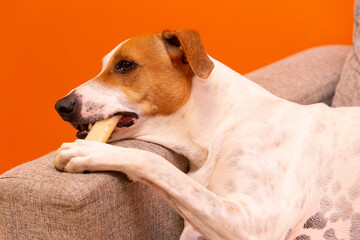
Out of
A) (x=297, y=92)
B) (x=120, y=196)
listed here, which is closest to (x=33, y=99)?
(x=297, y=92)

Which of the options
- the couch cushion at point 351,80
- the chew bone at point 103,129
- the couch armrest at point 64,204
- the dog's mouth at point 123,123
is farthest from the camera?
the couch cushion at point 351,80

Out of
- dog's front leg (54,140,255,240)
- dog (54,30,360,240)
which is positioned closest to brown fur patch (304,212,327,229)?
dog (54,30,360,240)

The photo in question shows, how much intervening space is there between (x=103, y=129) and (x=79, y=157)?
0.23 metres

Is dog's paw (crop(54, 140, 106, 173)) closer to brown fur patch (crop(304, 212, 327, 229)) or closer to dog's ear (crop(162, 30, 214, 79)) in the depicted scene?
dog's ear (crop(162, 30, 214, 79))

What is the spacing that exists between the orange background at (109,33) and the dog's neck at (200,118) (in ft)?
5.66

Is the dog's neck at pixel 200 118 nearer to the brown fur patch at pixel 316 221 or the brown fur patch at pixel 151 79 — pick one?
the brown fur patch at pixel 151 79

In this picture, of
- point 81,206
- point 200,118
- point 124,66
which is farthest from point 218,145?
point 81,206

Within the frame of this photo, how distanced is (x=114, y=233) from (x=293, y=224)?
1.81 feet

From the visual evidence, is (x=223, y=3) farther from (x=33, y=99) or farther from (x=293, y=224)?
(x=293, y=224)

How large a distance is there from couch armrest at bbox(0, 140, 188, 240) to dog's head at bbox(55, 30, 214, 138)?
0.73ft

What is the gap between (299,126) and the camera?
1710mm

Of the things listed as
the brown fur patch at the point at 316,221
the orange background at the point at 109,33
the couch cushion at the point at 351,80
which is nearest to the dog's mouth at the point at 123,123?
the brown fur patch at the point at 316,221

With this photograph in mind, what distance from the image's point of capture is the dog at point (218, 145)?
143 centimetres

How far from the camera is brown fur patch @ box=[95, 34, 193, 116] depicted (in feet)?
5.71
